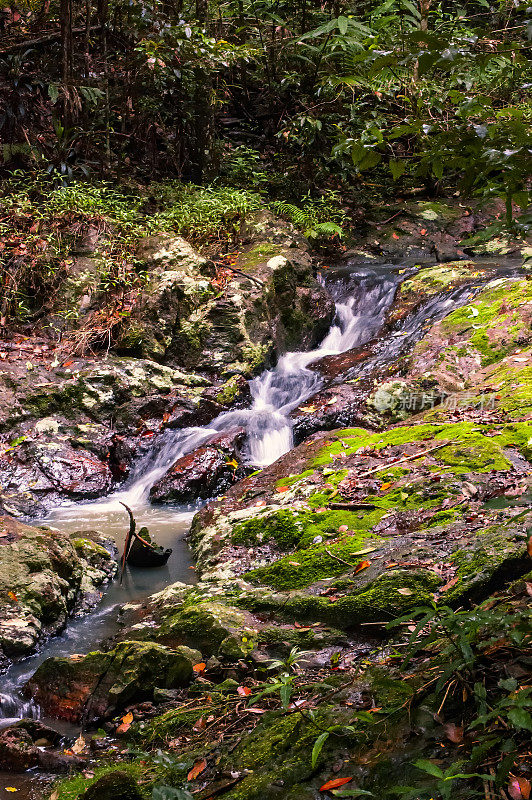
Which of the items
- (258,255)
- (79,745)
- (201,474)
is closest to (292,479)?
(201,474)

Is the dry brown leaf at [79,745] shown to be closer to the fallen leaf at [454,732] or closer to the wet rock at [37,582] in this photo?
the wet rock at [37,582]

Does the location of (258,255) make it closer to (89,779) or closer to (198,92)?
(198,92)

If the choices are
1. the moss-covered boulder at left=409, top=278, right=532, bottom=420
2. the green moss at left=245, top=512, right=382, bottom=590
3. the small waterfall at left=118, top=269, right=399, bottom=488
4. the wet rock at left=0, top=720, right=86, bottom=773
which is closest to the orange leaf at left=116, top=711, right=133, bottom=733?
the wet rock at left=0, top=720, right=86, bottom=773

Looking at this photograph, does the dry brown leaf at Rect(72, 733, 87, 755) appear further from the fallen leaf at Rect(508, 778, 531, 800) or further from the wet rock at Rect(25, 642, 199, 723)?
the fallen leaf at Rect(508, 778, 531, 800)

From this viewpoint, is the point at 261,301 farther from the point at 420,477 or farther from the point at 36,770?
the point at 36,770

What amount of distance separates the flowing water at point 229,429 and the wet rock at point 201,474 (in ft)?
0.61

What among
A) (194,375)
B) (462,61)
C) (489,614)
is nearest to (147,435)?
(194,375)

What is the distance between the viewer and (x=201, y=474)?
6770 mm

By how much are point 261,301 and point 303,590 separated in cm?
594

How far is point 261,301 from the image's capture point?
9094 millimetres

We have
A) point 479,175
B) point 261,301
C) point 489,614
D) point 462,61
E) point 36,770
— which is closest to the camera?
point 462,61

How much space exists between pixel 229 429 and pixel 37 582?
137 inches

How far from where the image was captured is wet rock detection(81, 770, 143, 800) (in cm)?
218

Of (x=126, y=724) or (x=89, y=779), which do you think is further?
(x=126, y=724)
